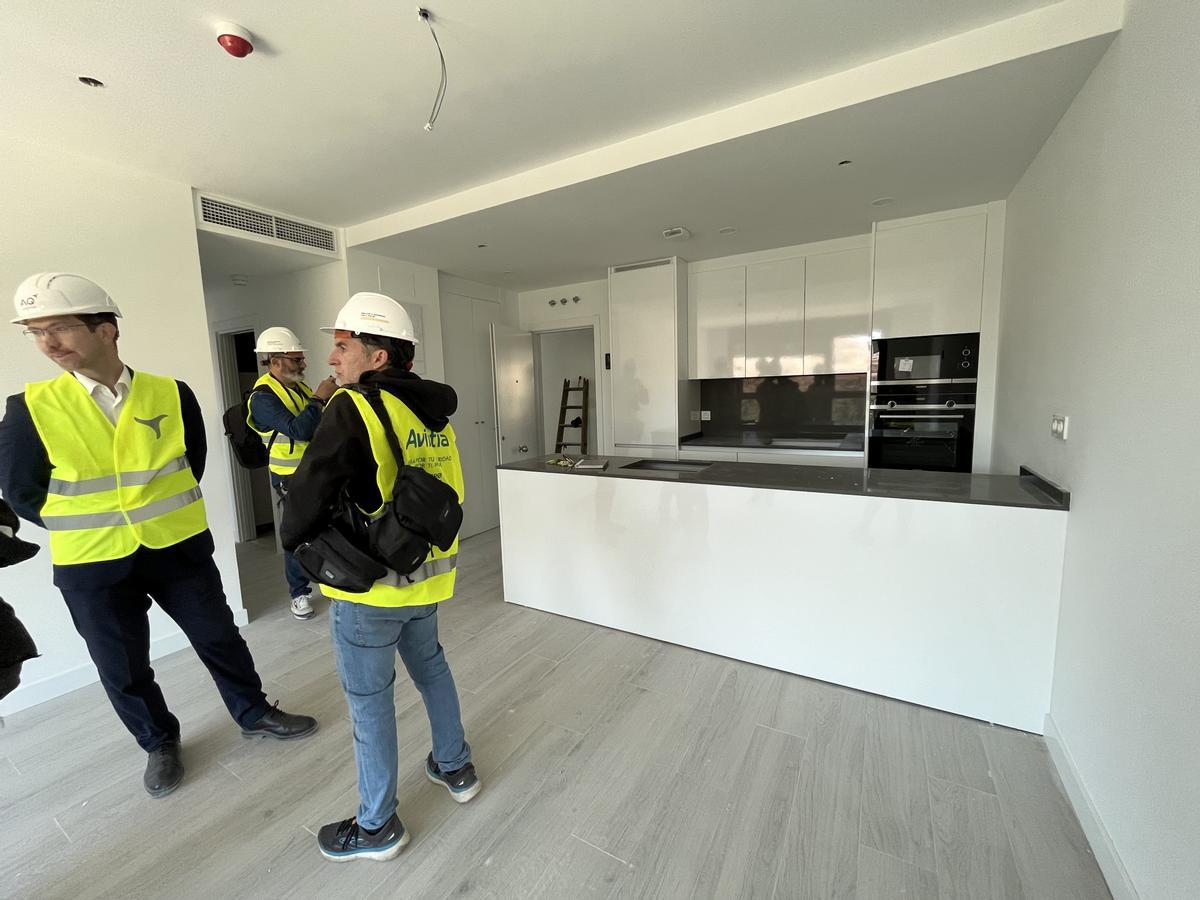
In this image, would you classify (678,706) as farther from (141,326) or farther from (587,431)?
(587,431)

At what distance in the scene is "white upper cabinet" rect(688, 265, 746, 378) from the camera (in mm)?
4008

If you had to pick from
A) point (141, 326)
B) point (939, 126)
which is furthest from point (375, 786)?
point (939, 126)

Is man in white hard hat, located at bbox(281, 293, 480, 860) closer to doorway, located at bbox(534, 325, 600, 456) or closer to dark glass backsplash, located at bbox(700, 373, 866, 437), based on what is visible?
dark glass backsplash, located at bbox(700, 373, 866, 437)

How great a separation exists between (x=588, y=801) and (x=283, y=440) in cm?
215

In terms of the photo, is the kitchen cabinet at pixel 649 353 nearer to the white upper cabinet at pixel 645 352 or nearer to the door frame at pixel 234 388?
the white upper cabinet at pixel 645 352

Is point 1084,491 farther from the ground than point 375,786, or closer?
farther from the ground

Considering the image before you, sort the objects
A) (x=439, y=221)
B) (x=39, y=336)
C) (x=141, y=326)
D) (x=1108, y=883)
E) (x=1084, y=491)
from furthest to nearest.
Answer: (x=439, y=221) < (x=141, y=326) < (x=1084, y=491) < (x=39, y=336) < (x=1108, y=883)

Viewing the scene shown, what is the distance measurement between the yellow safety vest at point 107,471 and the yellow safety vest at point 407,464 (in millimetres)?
853

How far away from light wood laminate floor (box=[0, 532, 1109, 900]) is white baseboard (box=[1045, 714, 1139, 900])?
1.5 inches

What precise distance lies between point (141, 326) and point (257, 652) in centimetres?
173

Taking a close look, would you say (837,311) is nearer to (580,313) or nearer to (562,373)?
(580,313)

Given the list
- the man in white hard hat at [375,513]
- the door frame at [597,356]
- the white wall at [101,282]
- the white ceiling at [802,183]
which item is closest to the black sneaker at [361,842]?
the man in white hard hat at [375,513]

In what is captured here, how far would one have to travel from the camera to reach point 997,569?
5.84 ft

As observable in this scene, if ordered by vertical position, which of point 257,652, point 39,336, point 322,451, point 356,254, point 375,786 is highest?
point 356,254
